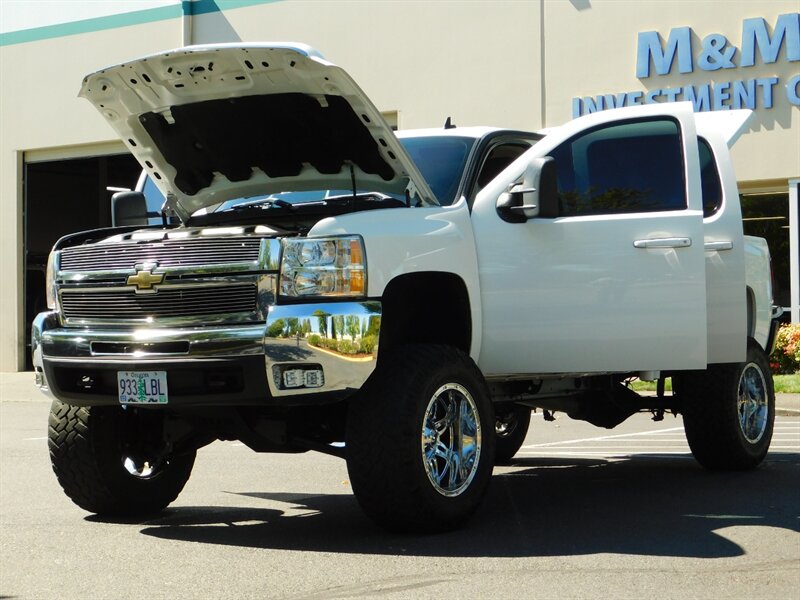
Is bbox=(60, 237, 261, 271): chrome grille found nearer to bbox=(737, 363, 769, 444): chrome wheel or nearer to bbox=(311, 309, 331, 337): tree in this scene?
bbox=(311, 309, 331, 337): tree

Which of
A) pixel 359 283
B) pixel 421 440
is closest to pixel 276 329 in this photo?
pixel 359 283

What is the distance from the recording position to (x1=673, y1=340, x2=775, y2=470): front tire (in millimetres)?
9219

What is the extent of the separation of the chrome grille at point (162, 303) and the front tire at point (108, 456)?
0.67 metres

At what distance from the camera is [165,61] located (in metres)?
7.30

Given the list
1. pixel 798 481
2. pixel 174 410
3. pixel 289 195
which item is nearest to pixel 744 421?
pixel 798 481

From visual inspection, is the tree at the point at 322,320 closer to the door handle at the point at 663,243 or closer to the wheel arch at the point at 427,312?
the wheel arch at the point at 427,312

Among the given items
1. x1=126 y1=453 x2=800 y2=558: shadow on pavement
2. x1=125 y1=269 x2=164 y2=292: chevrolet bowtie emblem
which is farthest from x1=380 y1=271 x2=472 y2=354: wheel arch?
x1=125 y1=269 x2=164 y2=292: chevrolet bowtie emblem

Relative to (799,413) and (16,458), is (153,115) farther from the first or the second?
(799,413)

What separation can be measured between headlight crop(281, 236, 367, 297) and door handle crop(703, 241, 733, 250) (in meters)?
2.58

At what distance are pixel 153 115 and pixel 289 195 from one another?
35.2 inches

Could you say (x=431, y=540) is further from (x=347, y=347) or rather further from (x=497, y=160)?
(x=497, y=160)

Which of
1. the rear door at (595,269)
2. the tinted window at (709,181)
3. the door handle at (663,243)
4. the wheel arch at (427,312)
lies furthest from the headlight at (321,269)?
the tinted window at (709,181)

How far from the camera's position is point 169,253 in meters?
6.90

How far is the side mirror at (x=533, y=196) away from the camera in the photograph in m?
7.41
